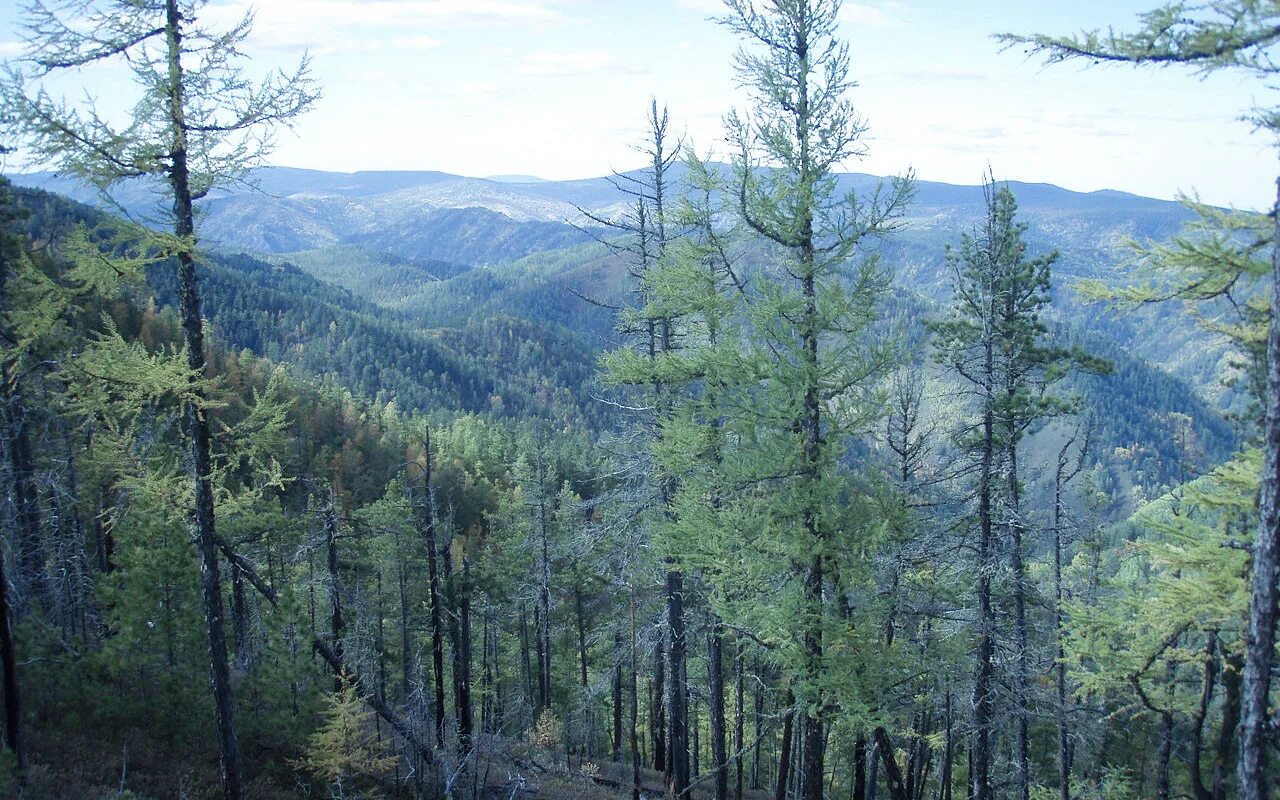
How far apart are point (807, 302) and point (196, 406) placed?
302 inches

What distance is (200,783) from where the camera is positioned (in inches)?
535

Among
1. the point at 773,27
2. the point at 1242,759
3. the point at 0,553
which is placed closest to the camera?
the point at 1242,759

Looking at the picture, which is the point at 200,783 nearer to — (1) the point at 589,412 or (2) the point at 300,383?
(2) the point at 300,383

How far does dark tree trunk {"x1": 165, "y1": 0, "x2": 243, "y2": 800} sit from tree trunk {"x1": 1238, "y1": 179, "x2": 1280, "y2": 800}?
10261 millimetres

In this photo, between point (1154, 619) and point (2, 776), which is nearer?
point (1154, 619)

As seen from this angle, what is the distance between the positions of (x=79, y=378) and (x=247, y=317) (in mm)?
166980

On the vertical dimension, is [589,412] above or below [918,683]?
below

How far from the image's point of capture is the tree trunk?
5.75 meters

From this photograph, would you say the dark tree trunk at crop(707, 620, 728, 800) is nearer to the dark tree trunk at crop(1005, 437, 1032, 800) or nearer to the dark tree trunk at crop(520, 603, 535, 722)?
the dark tree trunk at crop(1005, 437, 1032, 800)

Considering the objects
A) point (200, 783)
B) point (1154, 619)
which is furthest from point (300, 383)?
point (1154, 619)

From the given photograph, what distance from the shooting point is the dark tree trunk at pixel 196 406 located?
27.8 ft

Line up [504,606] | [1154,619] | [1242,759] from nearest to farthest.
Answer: [1242,759] → [1154,619] → [504,606]

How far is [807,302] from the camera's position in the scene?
9.08 metres

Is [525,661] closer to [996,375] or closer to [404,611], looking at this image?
[404,611]
